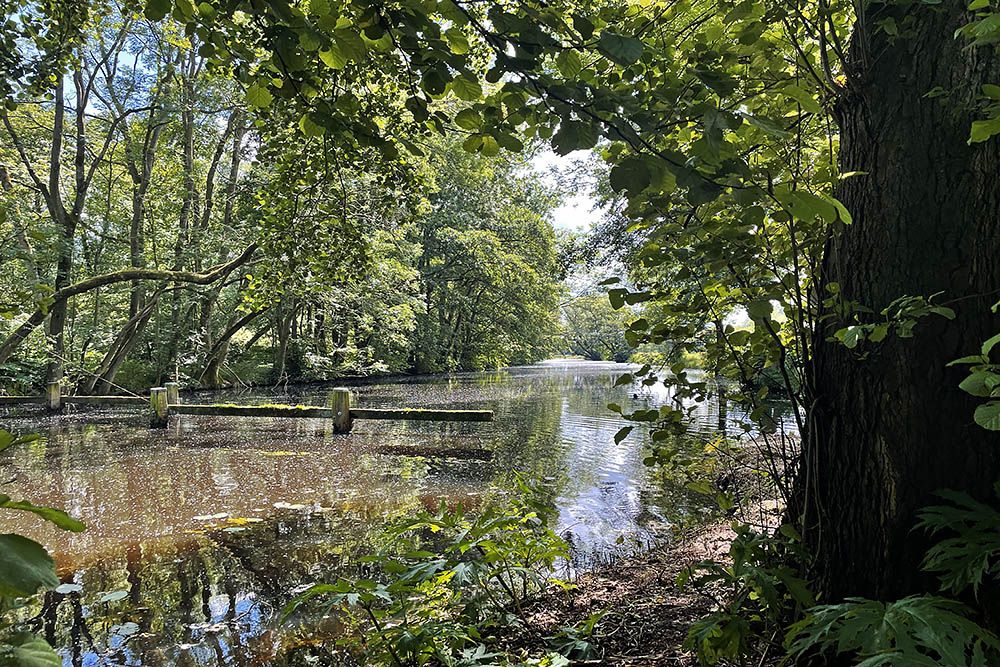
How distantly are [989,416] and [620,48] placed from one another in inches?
45.6

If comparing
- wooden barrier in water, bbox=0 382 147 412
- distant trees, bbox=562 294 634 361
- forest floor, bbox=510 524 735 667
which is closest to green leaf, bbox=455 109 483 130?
forest floor, bbox=510 524 735 667

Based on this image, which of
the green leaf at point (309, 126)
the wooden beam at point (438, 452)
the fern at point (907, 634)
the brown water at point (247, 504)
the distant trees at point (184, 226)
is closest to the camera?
the fern at point (907, 634)

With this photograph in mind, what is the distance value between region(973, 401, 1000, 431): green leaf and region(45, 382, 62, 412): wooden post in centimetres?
1830

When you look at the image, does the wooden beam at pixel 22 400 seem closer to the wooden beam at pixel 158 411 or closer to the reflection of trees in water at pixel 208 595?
the wooden beam at pixel 158 411

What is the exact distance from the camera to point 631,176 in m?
1.31

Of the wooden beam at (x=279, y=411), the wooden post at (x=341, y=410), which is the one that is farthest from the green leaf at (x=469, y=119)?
the wooden beam at (x=279, y=411)

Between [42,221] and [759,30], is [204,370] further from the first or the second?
[759,30]

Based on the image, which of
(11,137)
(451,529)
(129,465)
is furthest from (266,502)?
(11,137)

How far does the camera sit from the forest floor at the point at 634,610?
2.46 meters

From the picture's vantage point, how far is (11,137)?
48.2ft

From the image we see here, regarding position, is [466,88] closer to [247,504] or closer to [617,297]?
[617,297]

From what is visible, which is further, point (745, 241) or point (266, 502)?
point (266, 502)

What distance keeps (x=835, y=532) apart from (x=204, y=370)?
22331 millimetres

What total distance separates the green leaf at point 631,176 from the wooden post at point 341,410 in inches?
398
